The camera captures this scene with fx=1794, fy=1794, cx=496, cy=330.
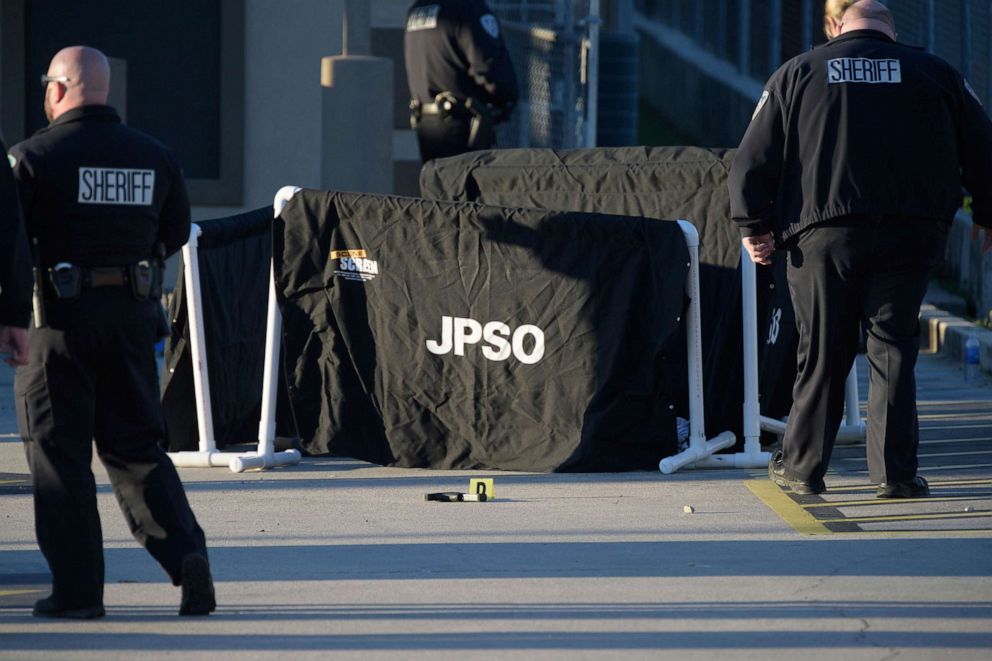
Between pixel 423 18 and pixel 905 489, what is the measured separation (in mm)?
6617

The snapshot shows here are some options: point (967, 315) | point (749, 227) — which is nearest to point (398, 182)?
point (967, 315)

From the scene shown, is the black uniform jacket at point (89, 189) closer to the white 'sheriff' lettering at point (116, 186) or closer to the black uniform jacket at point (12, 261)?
the white 'sheriff' lettering at point (116, 186)

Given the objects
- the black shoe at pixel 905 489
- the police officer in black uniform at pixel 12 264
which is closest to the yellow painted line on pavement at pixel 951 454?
the black shoe at pixel 905 489

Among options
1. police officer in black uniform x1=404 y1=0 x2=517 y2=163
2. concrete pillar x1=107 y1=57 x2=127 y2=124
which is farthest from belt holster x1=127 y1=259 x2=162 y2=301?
police officer in black uniform x1=404 y1=0 x2=517 y2=163

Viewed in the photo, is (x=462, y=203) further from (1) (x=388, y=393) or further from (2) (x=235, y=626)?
(2) (x=235, y=626)

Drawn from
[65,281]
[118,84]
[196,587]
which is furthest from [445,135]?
[196,587]

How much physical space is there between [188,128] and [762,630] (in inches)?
403

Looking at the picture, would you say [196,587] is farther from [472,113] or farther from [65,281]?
[472,113]

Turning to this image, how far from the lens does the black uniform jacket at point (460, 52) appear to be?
1255cm

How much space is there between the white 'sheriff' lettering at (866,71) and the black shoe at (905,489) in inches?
63.2

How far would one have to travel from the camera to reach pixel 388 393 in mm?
8258

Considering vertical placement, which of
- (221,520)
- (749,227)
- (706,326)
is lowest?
(221,520)

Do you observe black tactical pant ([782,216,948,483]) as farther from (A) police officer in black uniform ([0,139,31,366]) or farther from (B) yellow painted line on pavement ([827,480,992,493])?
(A) police officer in black uniform ([0,139,31,366])

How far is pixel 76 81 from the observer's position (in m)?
5.48
